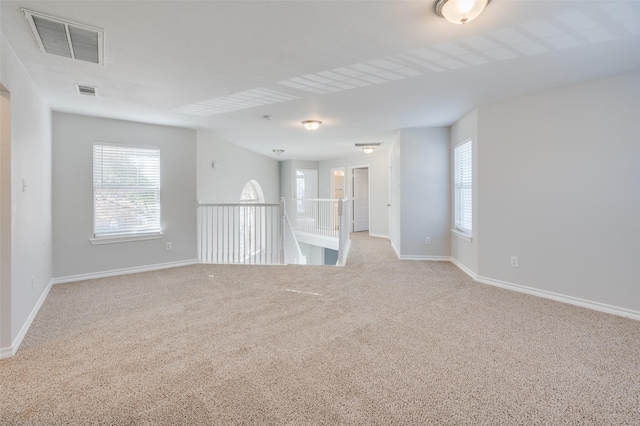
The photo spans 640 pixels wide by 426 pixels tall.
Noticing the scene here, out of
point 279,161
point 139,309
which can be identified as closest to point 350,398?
point 139,309

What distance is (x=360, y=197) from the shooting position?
9625 millimetres

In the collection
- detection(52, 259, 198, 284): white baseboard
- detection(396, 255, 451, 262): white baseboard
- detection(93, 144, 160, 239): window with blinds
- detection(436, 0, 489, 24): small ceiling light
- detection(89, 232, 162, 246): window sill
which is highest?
detection(436, 0, 489, 24): small ceiling light

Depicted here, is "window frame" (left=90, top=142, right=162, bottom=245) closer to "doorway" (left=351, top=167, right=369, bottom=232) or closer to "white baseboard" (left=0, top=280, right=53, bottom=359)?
"white baseboard" (left=0, top=280, right=53, bottom=359)

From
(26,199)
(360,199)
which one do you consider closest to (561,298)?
(26,199)

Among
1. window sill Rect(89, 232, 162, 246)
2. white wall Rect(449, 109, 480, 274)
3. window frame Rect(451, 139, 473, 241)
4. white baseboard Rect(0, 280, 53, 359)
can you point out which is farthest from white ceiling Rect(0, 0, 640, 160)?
white baseboard Rect(0, 280, 53, 359)

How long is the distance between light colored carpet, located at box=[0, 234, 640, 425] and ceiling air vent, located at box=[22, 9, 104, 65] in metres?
2.40

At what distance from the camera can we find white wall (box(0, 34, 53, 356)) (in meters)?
2.39

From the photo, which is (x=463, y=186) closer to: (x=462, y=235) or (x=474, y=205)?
(x=474, y=205)

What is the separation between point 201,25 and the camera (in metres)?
2.15

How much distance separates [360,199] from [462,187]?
4.78m

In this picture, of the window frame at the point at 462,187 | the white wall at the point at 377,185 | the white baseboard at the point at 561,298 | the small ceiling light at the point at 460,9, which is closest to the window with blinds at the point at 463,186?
the window frame at the point at 462,187

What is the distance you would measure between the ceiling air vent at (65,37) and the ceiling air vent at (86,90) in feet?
2.50

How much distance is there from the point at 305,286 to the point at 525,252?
9.26 feet

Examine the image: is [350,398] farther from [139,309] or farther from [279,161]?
[279,161]
